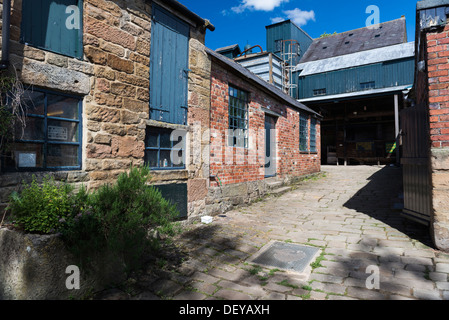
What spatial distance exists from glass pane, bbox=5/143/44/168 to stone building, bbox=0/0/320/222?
1cm

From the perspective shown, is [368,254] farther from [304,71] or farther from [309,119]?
[304,71]

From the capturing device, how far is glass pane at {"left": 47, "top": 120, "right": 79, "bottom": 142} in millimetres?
3150

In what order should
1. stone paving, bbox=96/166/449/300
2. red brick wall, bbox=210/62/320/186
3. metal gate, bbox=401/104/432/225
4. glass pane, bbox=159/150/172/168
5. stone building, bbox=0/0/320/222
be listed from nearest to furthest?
stone paving, bbox=96/166/449/300, stone building, bbox=0/0/320/222, metal gate, bbox=401/104/432/225, glass pane, bbox=159/150/172/168, red brick wall, bbox=210/62/320/186

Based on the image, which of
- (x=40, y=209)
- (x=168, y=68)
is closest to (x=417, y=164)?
(x=168, y=68)

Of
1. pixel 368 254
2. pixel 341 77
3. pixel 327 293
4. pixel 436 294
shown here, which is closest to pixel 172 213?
pixel 327 293

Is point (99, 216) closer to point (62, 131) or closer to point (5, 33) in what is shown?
point (62, 131)

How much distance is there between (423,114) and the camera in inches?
168

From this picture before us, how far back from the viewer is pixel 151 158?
448 centimetres

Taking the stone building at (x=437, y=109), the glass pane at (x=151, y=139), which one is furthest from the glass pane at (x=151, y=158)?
the stone building at (x=437, y=109)

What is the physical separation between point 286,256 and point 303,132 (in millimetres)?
8748

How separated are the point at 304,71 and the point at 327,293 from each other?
65.2ft

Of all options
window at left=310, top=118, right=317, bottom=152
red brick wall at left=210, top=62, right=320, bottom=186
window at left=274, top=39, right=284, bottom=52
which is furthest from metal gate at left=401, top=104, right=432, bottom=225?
window at left=274, top=39, right=284, bottom=52

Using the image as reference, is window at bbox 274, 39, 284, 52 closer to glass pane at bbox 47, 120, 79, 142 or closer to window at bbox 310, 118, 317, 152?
window at bbox 310, 118, 317, 152

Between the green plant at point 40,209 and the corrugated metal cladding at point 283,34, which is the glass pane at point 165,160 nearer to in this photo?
the green plant at point 40,209
